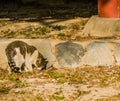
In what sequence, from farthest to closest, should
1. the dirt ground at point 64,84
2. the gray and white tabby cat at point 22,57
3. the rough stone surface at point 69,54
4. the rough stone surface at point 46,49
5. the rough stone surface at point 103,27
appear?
the rough stone surface at point 103,27, the rough stone surface at point 46,49, the rough stone surface at point 69,54, the gray and white tabby cat at point 22,57, the dirt ground at point 64,84

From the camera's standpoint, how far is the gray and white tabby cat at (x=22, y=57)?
6.40m

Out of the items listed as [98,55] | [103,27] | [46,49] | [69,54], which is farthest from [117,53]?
[46,49]

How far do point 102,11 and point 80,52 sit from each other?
1.32m

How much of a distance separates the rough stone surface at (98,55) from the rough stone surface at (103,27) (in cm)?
83

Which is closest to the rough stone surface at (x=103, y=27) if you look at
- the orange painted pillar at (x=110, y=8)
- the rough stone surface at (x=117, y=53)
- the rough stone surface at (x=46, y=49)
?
the orange painted pillar at (x=110, y=8)

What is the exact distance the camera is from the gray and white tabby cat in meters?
6.40

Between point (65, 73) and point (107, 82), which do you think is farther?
point (65, 73)

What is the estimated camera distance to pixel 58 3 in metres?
15.2

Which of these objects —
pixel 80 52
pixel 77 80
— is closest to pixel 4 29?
pixel 80 52

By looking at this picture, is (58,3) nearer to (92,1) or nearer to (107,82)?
(92,1)

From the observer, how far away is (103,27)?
7.41 meters

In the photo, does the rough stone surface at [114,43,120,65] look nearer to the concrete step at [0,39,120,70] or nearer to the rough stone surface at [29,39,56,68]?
the concrete step at [0,39,120,70]

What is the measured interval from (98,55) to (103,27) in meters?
1.07

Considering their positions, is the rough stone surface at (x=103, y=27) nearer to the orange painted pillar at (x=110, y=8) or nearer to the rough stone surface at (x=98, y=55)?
the orange painted pillar at (x=110, y=8)
